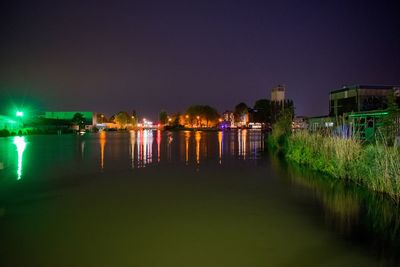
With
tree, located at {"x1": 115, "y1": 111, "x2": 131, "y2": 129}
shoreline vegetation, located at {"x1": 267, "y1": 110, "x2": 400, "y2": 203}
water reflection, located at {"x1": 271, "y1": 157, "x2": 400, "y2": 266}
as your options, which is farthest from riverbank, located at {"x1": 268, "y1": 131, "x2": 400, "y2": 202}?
tree, located at {"x1": 115, "y1": 111, "x2": 131, "y2": 129}

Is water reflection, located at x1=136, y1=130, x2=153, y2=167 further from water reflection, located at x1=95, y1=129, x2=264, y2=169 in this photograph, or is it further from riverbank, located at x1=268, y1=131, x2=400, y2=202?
riverbank, located at x1=268, y1=131, x2=400, y2=202

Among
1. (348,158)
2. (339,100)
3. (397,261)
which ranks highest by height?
(339,100)

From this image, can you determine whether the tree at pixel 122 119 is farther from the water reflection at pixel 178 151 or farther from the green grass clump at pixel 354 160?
the green grass clump at pixel 354 160

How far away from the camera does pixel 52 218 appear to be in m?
7.74

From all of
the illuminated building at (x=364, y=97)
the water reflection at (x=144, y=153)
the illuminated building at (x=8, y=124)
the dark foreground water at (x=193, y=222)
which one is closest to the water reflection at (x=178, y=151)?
the water reflection at (x=144, y=153)

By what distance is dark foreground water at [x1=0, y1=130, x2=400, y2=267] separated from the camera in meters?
5.58

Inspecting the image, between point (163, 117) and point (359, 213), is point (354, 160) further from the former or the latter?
point (163, 117)

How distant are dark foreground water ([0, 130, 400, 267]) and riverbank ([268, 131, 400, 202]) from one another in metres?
0.62

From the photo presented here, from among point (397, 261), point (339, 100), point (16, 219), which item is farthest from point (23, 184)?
point (339, 100)

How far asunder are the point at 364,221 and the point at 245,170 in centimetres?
806

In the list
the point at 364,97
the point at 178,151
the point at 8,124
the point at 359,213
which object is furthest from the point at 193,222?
the point at 8,124

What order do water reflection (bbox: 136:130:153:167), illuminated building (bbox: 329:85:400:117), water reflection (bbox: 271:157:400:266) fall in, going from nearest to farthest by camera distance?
water reflection (bbox: 271:157:400:266)
water reflection (bbox: 136:130:153:167)
illuminated building (bbox: 329:85:400:117)

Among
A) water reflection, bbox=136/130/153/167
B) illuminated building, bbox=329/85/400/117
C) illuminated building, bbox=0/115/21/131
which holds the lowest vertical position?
water reflection, bbox=136/130/153/167

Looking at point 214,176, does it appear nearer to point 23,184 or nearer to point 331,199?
point 331,199
